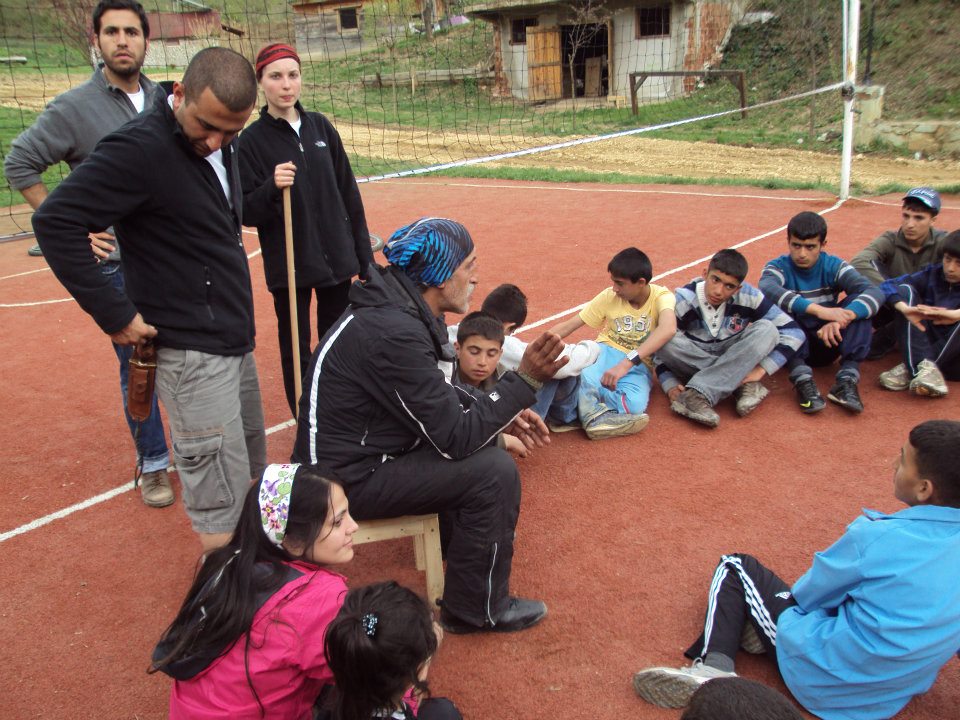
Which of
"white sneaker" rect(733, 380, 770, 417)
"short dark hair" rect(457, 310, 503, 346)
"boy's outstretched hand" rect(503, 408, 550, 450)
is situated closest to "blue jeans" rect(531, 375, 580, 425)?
"boy's outstretched hand" rect(503, 408, 550, 450)

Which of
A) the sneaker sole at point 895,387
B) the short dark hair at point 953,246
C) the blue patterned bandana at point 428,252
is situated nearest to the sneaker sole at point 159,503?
the blue patterned bandana at point 428,252

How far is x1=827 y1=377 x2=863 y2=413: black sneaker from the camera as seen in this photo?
4812 millimetres

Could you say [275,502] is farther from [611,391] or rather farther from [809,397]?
[809,397]

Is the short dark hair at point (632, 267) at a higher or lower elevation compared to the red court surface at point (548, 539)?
higher

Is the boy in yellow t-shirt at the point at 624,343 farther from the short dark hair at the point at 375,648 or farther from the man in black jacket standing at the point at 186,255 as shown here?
the short dark hair at the point at 375,648

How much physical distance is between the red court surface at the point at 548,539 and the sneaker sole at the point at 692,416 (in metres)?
0.07

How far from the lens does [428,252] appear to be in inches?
118

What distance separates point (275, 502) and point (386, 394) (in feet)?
1.96

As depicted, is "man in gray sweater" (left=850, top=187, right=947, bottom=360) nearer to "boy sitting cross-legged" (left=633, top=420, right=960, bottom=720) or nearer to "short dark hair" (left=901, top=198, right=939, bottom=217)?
"short dark hair" (left=901, top=198, right=939, bottom=217)

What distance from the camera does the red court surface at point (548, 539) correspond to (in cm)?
300

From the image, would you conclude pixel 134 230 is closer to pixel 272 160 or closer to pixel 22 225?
pixel 272 160

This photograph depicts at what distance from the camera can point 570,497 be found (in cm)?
417

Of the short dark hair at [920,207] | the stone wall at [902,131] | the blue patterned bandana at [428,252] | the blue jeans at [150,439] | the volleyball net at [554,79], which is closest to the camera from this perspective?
the blue patterned bandana at [428,252]

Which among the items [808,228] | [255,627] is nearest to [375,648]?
[255,627]
